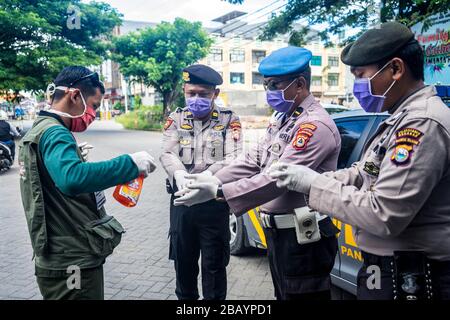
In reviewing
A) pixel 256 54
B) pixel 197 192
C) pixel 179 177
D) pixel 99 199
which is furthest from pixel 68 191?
pixel 256 54

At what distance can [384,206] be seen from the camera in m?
1.34

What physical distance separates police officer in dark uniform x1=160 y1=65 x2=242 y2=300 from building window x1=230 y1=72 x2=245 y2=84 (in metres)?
39.0

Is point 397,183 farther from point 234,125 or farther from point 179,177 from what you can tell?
point 234,125

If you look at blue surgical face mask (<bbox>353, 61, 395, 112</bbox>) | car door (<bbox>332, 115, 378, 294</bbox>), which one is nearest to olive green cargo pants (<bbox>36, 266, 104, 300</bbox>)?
blue surgical face mask (<bbox>353, 61, 395, 112</bbox>)

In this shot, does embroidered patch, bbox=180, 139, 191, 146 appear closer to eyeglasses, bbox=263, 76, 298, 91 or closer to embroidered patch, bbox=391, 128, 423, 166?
eyeglasses, bbox=263, 76, 298, 91

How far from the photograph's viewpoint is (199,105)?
284cm

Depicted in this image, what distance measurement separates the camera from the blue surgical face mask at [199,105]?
112 inches

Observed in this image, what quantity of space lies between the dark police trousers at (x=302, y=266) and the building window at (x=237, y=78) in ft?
131

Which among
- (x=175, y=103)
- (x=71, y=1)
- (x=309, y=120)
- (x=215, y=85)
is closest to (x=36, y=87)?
(x=71, y=1)

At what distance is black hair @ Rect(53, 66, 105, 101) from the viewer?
6.21 ft

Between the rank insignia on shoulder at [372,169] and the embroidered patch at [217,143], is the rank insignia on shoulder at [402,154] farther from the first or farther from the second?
the embroidered patch at [217,143]

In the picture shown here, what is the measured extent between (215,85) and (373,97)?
1.45 metres

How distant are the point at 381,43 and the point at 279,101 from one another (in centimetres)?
75
